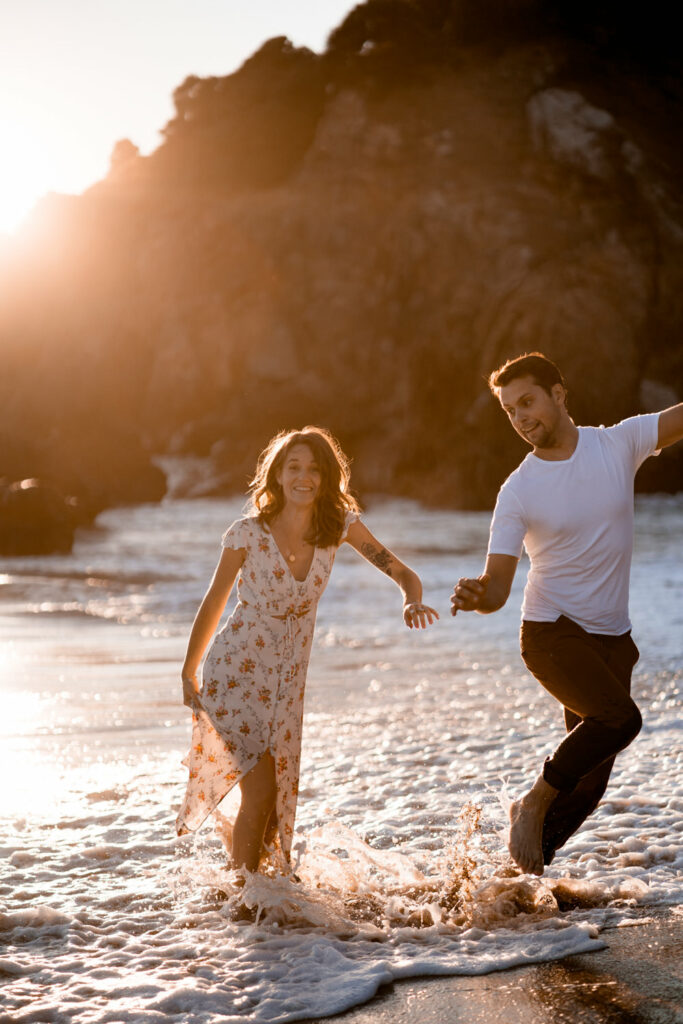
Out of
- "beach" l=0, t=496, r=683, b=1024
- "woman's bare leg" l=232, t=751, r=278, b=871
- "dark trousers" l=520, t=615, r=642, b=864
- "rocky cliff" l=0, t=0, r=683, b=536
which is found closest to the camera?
"beach" l=0, t=496, r=683, b=1024

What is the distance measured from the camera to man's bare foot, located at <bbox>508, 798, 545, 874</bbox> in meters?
3.79

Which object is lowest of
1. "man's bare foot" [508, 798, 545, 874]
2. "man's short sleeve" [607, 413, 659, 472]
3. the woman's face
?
"man's bare foot" [508, 798, 545, 874]

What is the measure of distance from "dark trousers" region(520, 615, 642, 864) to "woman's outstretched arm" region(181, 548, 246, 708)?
3.65ft

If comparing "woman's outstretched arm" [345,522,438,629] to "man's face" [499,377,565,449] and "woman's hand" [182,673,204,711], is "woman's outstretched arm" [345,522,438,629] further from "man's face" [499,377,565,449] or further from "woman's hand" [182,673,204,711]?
"woman's hand" [182,673,204,711]

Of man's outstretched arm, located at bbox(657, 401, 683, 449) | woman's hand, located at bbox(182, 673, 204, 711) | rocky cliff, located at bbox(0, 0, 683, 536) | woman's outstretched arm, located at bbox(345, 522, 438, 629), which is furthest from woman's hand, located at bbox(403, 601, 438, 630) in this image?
rocky cliff, located at bbox(0, 0, 683, 536)

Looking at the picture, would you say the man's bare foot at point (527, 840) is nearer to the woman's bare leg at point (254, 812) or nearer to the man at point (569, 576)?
the man at point (569, 576)

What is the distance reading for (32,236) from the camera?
74125mm

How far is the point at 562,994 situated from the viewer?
3.10 m

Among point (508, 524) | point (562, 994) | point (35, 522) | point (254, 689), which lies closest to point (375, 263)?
point (35, 522)

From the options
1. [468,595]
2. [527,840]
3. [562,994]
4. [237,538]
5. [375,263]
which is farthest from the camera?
[375,263]

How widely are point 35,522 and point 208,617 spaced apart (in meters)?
22.7

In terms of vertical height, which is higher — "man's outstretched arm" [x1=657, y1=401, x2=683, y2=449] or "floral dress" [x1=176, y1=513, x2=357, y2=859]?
"man's outstretched arm" [x1=657, y1=401, x2=683, y2=449]

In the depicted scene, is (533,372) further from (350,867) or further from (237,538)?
(350,867)

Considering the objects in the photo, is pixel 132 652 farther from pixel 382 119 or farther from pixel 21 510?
pixel 382 119
